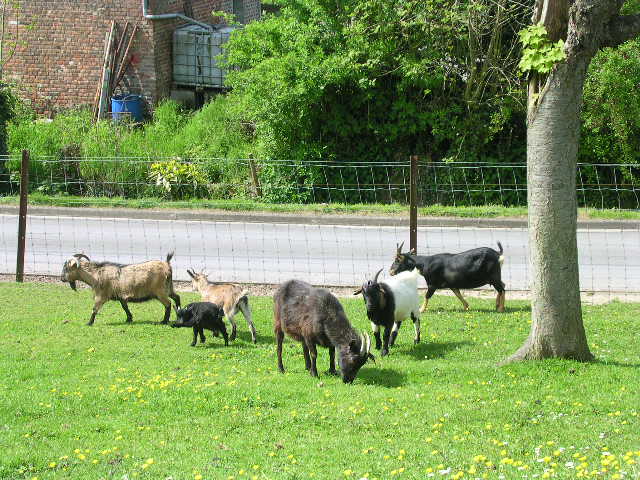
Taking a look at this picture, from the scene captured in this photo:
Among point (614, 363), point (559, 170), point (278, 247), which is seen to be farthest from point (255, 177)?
point (614, 363)

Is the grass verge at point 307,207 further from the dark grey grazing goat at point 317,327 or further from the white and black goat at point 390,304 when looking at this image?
the dark grey grazing goat at point 317,327

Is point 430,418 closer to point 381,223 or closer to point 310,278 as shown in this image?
point 310,278

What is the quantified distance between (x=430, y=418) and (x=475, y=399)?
740 mm

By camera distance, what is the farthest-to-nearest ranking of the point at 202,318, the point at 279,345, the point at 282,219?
the point at 282,219
the point at 202,318
the point at 279,345

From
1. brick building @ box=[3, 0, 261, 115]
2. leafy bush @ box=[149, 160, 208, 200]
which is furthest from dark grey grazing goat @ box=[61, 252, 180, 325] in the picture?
brick building @ box=[3, 0, 261, 115]

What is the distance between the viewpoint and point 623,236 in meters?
19.7

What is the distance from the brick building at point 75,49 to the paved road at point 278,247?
10593mm

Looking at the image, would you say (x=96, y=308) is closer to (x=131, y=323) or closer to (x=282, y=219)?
(x=131, y=323)

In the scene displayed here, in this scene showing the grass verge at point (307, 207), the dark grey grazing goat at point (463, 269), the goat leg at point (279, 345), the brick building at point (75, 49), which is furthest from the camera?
the brick building at point (75, 49)

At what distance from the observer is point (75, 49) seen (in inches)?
1266

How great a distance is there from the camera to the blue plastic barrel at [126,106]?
101ft

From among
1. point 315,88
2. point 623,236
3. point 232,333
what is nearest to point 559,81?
point 232,333

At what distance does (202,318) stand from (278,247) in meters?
7.55

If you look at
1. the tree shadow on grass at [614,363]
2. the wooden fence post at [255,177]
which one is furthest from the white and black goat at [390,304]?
the wooden fence post at [255,177]
